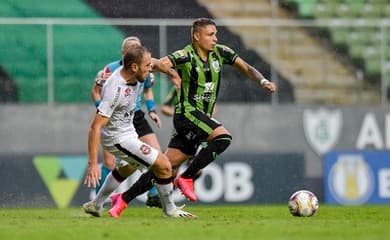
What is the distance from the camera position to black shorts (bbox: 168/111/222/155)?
1179 centimetres

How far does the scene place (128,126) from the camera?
1084cm

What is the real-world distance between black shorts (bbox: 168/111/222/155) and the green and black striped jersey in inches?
3.8

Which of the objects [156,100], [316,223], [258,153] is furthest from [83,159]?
[316,223]

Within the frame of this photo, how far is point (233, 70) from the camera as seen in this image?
16781 mm

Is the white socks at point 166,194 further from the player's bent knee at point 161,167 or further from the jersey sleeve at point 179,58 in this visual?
the jersey sleeve at point 179,58

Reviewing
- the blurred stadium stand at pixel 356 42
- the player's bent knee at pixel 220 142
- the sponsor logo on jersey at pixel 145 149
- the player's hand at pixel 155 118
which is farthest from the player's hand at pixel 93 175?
the blurred stadium stand at pixel 356 42

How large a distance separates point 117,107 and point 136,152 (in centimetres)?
45

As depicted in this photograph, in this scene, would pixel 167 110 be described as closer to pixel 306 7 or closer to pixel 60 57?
pixel 60 57

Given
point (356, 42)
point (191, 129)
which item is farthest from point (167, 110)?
point (191, 129)

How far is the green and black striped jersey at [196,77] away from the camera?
12.0 metres

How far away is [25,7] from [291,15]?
3976 millimetres

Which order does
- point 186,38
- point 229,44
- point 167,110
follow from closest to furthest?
point 167,110 → point 186,38 → point 229,44

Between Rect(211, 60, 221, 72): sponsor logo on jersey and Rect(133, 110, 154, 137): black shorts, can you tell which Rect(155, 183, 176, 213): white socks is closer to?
Rect(211, 60, 221, 72): sponsor logo on jersey

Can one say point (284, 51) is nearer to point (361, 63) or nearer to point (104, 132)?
point (361, 63)
